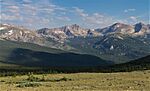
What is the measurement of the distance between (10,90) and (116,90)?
47.7 feet

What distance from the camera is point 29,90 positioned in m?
Result: 49.8

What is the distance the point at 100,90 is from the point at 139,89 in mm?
5118

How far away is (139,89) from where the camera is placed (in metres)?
47.8

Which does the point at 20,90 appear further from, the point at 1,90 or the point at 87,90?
the point at 87,90

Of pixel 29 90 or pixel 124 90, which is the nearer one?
pixel 124 90

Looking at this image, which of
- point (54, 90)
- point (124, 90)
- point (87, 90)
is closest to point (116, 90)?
point (124, 90)

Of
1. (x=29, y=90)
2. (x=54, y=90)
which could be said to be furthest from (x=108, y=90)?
(x=29, y=90)

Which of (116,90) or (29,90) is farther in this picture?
(29,90)

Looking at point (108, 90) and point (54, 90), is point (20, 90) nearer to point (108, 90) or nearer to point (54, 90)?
point (54, 90)

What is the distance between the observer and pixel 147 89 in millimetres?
47156

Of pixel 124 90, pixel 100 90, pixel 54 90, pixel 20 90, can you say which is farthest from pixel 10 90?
pixel 124 90

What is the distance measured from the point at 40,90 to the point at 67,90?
13.3 feet

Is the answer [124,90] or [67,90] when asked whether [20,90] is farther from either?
[124,90]

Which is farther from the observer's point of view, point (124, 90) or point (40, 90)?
point (40, 90)
